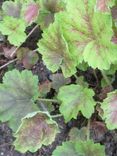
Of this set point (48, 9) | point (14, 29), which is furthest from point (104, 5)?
point (14, 29)

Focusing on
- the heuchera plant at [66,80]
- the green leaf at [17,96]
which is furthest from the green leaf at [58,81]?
the green leaf at [17,96]

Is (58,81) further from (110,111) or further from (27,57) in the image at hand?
(110,111)

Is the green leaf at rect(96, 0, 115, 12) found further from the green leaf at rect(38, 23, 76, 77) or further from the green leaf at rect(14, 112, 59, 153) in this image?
the green leaf at rect(14, 112, 59, 153)

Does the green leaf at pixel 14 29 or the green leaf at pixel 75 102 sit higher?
the green leaf at pixel 14 29

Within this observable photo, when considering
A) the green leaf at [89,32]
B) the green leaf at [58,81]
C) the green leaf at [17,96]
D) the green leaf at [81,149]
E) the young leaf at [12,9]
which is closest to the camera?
the green leaf at [89,32]

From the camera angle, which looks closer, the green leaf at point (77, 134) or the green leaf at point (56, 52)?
the green leaf at point (56, 52)

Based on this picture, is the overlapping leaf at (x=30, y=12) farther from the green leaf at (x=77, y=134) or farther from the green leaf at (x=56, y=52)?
the green leaf at (x=77, y=134)

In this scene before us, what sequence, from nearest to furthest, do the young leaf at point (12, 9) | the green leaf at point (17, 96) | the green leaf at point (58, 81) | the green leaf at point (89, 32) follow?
the green leaf at point (89, 32)
the green leaf at point (17, 96)
the green leaf at point (58, 81)
the young leaf at point (12, 9)
